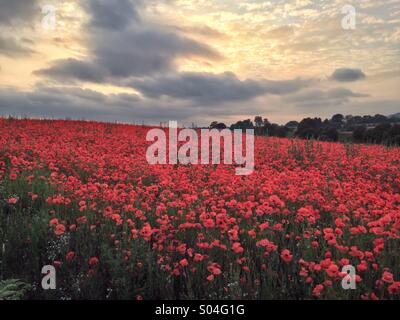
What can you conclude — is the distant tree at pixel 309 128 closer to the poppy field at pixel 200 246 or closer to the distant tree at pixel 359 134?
the distant tree at pixel 359 134

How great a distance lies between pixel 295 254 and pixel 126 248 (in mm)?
2359

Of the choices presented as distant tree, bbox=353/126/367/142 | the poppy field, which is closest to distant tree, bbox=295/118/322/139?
distant tree, bbox=353/126/367/142

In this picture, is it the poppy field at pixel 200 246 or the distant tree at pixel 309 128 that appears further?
the distant tree at pixel 309 128

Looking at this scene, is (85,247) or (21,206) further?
(21,206)

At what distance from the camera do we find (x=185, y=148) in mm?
15758

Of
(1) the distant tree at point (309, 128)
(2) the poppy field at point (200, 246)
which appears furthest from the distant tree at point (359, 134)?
(2) the poppy field at point (200, 246)

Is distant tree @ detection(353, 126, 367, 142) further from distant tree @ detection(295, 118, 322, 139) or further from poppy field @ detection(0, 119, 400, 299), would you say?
poppy field @ detection(0, 119, 400, 299)

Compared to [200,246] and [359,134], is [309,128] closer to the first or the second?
[359,134]

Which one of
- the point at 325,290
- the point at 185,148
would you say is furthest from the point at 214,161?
the point at 325,290

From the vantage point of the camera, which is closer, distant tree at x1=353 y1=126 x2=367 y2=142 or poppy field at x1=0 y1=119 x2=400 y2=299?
poppy field at x1=0 y1=119 x2=400 y2=299

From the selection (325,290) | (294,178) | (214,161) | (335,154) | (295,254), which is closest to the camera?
(325,290)
